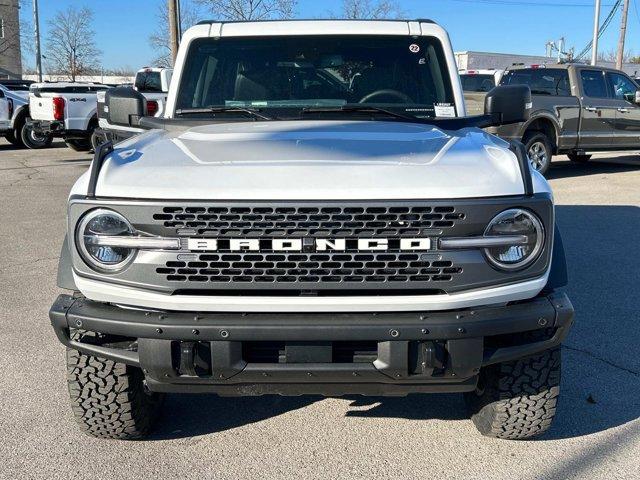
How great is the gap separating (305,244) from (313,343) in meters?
0.37

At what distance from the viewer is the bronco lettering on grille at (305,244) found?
2.45 meters

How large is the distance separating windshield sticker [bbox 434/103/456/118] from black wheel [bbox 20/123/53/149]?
1517 cm

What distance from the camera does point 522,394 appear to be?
297 centimetres

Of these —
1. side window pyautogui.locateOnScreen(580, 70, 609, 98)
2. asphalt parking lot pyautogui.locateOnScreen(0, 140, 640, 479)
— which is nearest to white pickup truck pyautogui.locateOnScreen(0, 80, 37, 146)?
side window pyautogui.locateOnScreen(580, 70, 609, 98)

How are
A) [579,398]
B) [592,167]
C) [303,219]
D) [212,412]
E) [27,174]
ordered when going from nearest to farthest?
[303,219] < [212,412] < [579,398] < [27,174] < [592,167]

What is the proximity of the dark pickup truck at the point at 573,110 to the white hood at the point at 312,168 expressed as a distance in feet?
28.9

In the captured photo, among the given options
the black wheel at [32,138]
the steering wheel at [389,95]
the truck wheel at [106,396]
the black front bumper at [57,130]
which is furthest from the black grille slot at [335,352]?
the black wheel at [32,138]

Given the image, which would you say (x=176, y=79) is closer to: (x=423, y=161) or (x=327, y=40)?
(x=327, y=40)

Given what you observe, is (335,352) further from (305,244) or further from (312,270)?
(305,244)

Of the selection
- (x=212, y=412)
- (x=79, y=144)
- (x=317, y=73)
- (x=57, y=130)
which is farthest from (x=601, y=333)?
(x=79, y=144)

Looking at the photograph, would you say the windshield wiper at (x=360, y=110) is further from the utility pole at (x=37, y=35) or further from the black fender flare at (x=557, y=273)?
the utility pole at (x=37, y=35)

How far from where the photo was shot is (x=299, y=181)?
2479 millimetres

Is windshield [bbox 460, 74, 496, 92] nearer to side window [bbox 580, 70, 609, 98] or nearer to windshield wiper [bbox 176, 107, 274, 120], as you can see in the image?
side window [bbox 580, 70, 609, 98]

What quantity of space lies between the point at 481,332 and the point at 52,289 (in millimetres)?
4109
